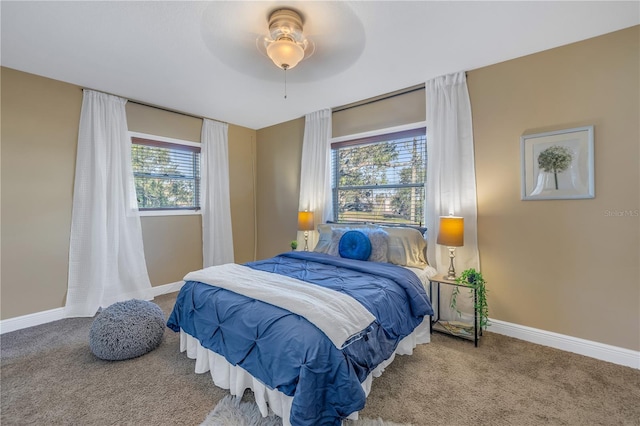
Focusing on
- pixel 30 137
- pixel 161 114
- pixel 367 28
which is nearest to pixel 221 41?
pixel 367 28

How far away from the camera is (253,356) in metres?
1.54

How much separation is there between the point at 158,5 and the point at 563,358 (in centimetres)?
405

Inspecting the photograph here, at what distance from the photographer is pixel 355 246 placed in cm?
288

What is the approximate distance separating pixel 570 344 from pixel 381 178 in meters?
2.37

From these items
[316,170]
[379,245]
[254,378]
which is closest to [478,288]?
[379,245]

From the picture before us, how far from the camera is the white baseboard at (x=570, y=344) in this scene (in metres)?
2.11

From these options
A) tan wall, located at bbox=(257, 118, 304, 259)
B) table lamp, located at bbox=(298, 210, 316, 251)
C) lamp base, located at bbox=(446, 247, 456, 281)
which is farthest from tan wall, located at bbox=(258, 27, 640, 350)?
tan wall, located at bbox=(257, 118, 304, 259)

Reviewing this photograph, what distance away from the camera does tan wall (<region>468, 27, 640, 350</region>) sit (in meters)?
2.12

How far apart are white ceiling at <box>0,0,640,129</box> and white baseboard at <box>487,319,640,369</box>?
8.21 feet

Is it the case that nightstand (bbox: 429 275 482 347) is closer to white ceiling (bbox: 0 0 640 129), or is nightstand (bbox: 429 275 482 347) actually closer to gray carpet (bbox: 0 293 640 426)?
gray carpet (bbox: 0 293 640 426)

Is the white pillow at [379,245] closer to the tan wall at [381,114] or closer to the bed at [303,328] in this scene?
the bed at [303,328]

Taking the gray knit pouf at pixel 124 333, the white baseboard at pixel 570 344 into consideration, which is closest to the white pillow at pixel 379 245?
the white baseboard at pixel 570 344

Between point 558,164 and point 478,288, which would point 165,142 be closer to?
point 478,288

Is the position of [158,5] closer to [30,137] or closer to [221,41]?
[221,41]
